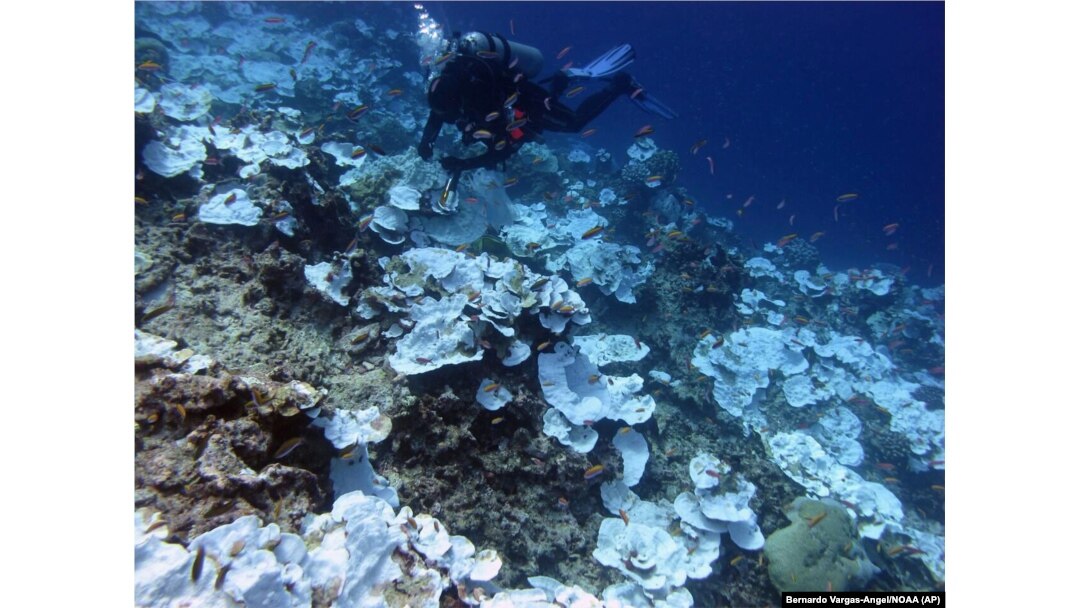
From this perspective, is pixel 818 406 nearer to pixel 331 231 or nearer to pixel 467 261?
pixel 467 261

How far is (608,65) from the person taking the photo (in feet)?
34.1

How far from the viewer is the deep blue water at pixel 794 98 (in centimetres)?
4031

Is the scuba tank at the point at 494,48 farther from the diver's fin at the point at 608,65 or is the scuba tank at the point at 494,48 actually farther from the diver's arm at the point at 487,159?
the diver's fin at the point at 608,65

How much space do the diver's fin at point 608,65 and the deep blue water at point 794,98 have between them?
76.5 feet

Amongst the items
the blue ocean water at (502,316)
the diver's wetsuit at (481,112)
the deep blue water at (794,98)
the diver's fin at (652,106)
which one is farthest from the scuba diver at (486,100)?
the deep blue water at (794,98)

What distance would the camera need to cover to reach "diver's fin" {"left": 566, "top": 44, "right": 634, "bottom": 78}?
958 cm

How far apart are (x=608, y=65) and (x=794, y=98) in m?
60.1

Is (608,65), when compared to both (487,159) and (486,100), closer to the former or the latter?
(486,100)

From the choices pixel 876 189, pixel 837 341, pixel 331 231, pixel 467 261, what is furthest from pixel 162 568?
pixel 876 189

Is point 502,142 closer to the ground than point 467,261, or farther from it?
farther from it

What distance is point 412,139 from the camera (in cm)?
1223

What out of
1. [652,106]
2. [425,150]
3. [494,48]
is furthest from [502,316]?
[652,106]

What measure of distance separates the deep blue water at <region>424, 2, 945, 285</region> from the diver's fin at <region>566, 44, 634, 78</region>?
23.3 m

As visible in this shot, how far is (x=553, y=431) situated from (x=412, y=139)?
10.8 metres
